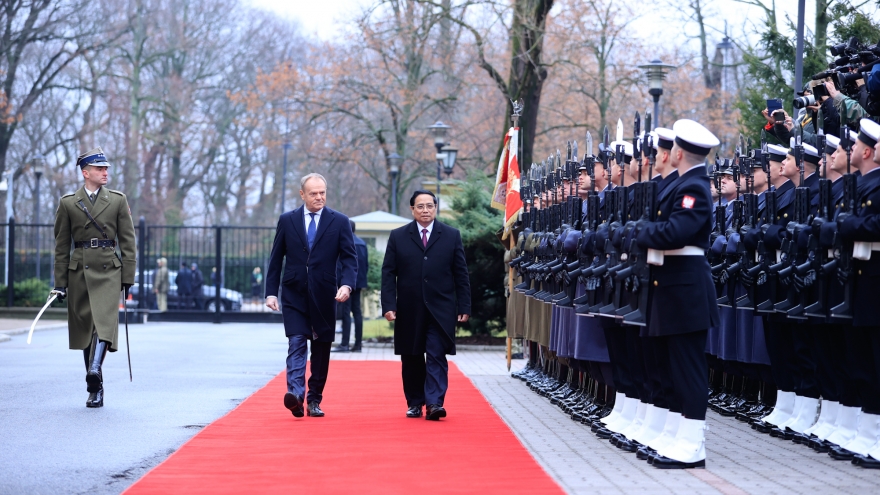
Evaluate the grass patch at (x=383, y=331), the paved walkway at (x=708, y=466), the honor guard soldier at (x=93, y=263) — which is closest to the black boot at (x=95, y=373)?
the honor guard soldier at (x=93, y=263)

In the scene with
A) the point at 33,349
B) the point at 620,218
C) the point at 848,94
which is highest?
the point at 848,94

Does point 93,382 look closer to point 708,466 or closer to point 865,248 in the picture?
point 708,466

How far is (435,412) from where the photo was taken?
1088cm

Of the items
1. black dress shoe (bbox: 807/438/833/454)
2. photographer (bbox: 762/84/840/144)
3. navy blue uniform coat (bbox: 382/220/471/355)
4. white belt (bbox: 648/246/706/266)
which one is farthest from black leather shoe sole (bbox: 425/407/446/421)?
photographer (bbox: 762/84/840/144)

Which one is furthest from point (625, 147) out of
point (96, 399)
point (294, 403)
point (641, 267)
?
point (96, 399)

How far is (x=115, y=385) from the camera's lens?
1379 cm

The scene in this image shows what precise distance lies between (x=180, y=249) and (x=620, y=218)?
23863 mm

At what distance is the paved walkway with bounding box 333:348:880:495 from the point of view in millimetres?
7453

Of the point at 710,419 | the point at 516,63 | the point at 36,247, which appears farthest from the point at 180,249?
the point at 710,419

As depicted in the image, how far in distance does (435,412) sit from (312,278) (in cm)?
148

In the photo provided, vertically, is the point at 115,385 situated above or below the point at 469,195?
below

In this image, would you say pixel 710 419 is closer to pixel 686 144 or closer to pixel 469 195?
pixel 686 144

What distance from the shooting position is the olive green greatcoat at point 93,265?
11492 millimetres

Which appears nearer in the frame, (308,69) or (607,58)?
(607,58)
